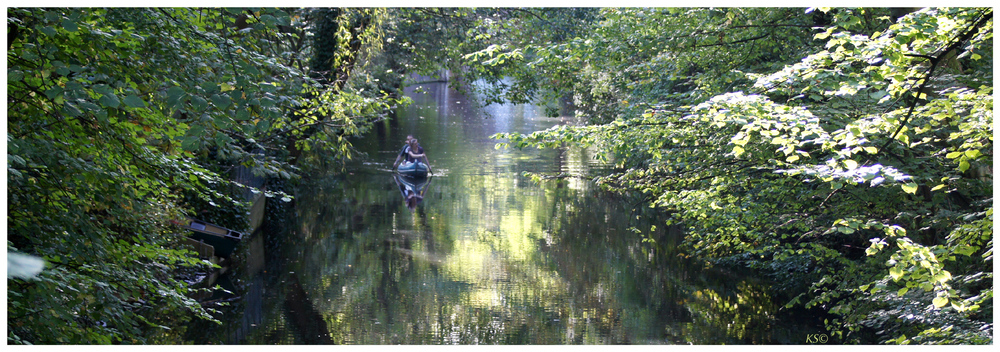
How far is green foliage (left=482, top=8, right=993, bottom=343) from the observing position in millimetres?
4348

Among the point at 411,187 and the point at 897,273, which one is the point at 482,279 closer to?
the point at 897,273

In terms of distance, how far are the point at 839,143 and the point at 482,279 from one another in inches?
246

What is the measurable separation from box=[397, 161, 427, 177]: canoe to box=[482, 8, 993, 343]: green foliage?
980cm

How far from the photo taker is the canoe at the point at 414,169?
1900 centimetres

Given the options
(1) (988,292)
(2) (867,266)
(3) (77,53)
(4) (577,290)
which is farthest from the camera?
(4) (577,290)

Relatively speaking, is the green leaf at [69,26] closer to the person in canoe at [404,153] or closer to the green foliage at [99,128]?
the green foliage at [99,128]

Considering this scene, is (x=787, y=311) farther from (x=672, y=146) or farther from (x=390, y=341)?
(x=390, y=341)

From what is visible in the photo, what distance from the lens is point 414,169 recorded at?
62.5ft

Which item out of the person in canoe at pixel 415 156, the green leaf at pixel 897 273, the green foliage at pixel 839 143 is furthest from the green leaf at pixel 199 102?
the person in canoe at pixel 415 156

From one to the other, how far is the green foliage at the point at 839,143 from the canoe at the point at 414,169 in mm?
9795

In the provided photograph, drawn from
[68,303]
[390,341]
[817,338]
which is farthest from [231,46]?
[817,338]

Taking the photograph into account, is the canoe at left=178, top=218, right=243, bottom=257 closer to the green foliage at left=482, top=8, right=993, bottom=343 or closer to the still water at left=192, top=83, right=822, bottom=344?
the still water at left=192, top=83, right=822, bottom=344

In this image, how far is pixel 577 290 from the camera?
9656 millimetres

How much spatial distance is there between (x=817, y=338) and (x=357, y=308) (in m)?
5.00
